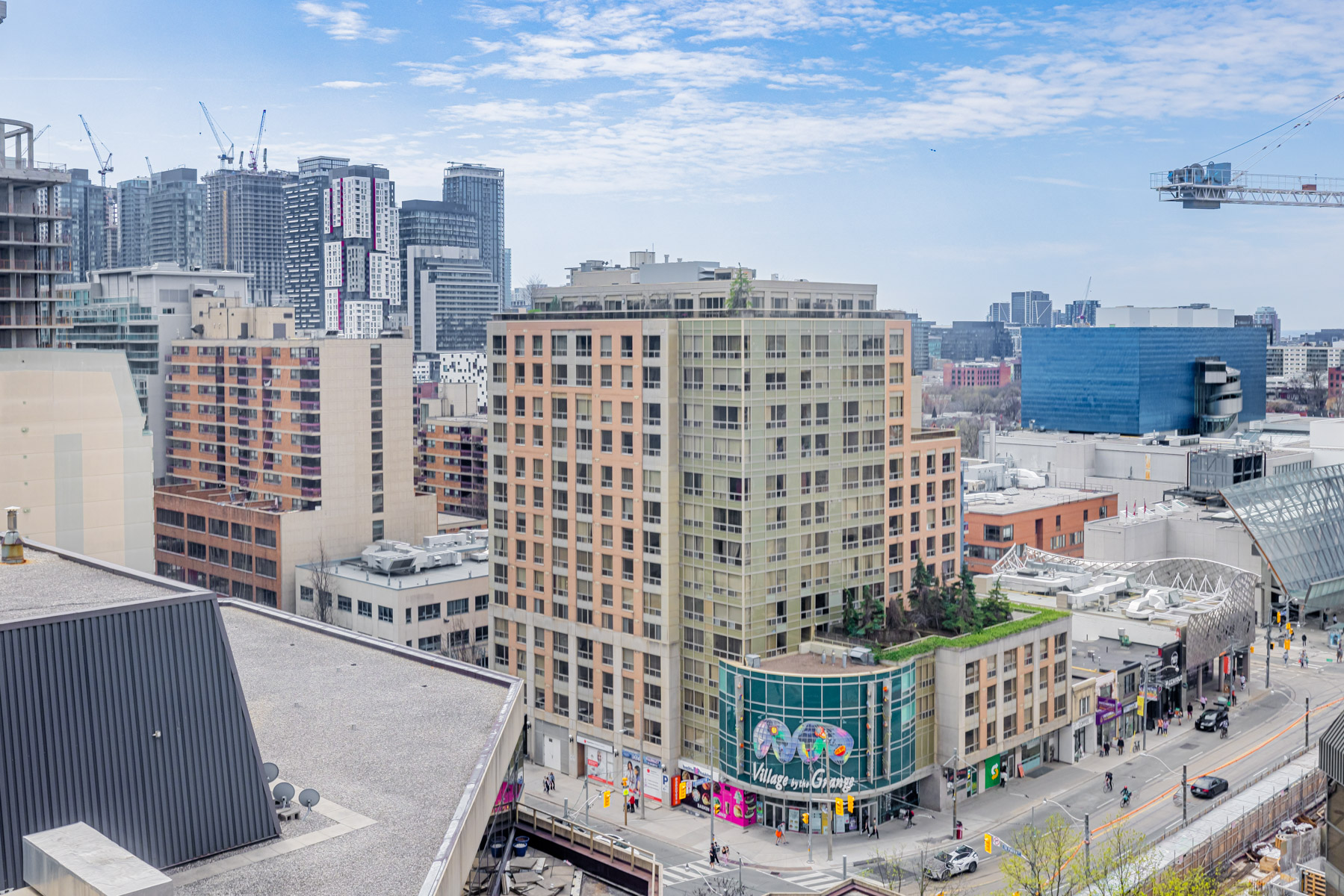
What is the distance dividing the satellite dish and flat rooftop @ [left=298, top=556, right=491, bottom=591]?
250ft

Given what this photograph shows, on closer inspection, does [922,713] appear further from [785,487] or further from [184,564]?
[184,564]

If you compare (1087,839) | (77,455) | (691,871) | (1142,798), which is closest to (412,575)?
(77,455)

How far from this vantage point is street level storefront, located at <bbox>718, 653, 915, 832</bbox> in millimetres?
76688

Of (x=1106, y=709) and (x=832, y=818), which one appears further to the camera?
(x=1106, y=709)

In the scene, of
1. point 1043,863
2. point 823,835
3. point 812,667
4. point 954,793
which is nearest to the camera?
point 1043,863

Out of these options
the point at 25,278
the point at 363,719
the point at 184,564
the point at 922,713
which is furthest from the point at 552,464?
the point at 184,564

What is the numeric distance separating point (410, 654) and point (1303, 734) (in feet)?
261

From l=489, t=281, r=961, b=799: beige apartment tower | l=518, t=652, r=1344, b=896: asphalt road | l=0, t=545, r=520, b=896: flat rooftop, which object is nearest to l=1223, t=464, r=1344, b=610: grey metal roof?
l=518, t=652, r=1344, b=896: asphalt road

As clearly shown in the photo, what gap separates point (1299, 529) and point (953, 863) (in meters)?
86.4

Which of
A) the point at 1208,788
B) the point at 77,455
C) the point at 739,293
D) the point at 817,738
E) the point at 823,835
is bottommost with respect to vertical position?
the point at 823,835

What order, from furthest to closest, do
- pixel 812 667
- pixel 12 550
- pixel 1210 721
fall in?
pixel 1210 721, pixel 812 667, pixel 12 550

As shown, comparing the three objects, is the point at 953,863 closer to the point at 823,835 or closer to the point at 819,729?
the point at 823,835

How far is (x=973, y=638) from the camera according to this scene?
83750mm

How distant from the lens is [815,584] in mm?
85438
